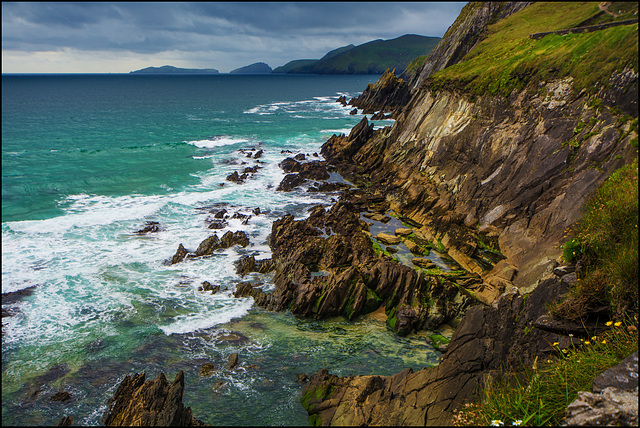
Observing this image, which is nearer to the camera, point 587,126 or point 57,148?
point 587,126

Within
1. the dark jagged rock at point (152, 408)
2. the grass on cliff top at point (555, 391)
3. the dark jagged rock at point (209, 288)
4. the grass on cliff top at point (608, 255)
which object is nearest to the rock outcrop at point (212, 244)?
the dark jagged rock at point (209, 288)

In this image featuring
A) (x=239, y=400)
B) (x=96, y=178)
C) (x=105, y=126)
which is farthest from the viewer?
(x=105, y=126)

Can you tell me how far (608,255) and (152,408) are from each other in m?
14.4

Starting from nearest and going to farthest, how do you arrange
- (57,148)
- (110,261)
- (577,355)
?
Result: (577,355)
(110,261)
(57,148)

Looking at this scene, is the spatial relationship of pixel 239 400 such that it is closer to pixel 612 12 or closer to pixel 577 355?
pixel 577 355

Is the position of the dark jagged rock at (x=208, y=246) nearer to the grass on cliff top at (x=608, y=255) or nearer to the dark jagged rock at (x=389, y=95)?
the grass on cliff top at (x=608, y=255)

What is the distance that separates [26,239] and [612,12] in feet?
166

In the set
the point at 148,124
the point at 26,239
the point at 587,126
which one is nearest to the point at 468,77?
the point at 587,126

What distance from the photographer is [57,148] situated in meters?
65.3

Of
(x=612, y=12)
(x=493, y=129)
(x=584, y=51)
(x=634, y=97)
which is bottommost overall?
(x=493, y=129)

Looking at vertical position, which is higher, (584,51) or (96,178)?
(584,51)

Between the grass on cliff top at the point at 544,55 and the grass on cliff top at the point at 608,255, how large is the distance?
16.5 metres

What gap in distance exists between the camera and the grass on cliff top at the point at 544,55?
2489 cm

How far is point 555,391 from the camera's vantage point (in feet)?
25.6
